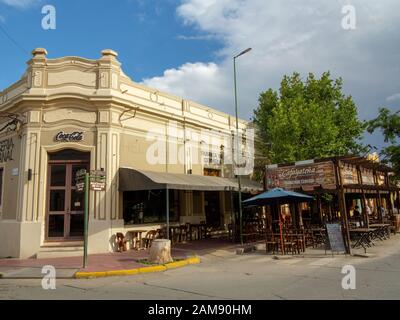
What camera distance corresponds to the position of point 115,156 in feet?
48.9

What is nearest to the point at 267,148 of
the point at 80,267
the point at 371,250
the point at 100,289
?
the point at 371,250

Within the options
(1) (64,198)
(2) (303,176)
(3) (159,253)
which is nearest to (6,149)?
(1) (64,198)

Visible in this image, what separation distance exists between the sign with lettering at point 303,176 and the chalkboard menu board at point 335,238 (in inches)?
62.0

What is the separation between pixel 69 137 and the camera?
14609mm

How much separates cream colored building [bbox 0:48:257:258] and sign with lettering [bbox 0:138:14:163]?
0.05 meters

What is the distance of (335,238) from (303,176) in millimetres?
2885

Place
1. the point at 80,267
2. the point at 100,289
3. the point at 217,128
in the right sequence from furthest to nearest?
the point at 217,128 → the point at 80,267 → the point at 100,289

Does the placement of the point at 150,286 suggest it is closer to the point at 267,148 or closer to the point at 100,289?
the point at 100,289

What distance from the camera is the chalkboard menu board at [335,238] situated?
12734mm

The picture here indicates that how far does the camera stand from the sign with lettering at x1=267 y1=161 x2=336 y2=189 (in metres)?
13.8

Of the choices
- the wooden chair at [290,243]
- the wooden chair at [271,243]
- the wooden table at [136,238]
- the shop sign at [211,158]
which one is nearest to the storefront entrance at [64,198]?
the wooden table at [136,238]

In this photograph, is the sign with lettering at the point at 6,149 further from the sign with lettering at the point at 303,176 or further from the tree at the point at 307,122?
the tree at the point at 307,122
